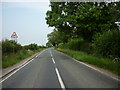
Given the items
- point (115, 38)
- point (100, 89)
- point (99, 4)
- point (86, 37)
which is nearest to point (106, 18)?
point (99, 4)

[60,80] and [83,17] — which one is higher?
[83,17]

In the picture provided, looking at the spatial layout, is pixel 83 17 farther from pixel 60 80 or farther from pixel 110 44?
pixel 60 80

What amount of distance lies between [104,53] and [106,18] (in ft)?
36.9

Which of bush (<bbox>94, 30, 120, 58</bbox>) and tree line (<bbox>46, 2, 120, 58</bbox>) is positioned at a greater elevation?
tree line (<bbox>46, 2, 120, 58</bbox>)

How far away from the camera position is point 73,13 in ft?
92.4

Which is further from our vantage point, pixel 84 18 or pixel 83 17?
pixel 84 18

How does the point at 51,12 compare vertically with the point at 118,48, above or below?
above

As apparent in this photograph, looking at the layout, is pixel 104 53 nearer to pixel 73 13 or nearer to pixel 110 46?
pixel 110 46

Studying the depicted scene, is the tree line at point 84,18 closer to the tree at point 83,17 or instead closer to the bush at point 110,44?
the tree at point 83,17

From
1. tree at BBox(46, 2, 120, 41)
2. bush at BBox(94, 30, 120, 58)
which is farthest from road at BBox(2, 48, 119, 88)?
tree at BBox(46, 2, 120, 41)

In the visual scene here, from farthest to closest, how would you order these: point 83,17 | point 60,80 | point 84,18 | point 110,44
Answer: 1. point 84,18
2. point 83,17
3. point 110,44
4. point 60,80

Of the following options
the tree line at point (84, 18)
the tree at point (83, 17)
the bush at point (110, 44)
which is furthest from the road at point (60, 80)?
the tree at point (83, 17)

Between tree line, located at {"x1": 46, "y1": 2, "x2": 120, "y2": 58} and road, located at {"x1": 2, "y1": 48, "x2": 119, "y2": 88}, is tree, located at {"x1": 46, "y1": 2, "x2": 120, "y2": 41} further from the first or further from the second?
road, located at {"x1": 2, "y1": 48, "x2": 119, "y2": 88}

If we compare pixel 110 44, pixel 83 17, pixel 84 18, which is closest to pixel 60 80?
→ pixel 110 44
